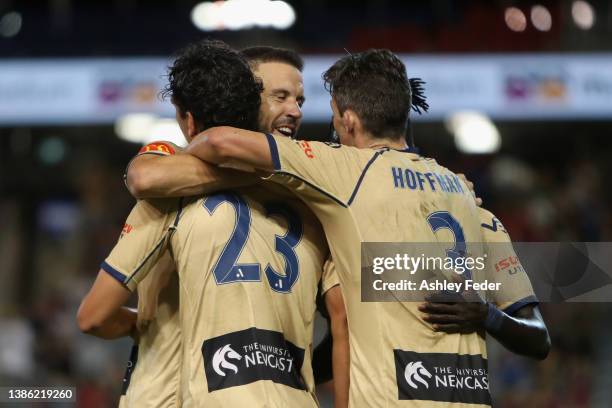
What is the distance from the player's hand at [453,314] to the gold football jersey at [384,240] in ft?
0.08

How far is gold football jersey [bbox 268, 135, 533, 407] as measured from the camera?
8.93ft

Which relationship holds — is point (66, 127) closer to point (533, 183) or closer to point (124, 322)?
point (533, 183)

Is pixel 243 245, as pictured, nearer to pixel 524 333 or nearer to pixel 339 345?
pixel 339 345

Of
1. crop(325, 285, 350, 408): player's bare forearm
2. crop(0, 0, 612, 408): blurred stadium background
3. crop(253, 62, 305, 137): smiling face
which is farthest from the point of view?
crop(0, 0, 612, 408): blurred stadium background

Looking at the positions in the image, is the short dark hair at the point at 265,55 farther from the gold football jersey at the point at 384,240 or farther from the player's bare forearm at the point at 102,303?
the player's bare forearm at the point at 102,303

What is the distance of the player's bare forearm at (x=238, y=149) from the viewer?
2.68 m

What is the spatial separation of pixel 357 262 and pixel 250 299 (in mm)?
349

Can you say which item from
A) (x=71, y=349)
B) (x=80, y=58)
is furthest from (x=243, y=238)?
(x=80, y=58)

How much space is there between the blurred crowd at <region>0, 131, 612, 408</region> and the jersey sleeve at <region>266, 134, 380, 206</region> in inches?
216

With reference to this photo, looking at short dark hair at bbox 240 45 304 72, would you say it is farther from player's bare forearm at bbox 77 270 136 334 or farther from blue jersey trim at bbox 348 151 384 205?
player's bare forearm at bbox 77 270 136 334

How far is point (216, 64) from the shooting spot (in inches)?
110

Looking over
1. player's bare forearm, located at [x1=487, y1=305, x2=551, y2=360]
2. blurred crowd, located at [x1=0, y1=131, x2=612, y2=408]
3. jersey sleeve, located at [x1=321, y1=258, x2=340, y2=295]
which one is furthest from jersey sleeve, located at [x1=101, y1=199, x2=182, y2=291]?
blurred crowd, located at [x1=0, y1=131, x2=612, y2=408]

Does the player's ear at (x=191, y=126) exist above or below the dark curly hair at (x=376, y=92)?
below

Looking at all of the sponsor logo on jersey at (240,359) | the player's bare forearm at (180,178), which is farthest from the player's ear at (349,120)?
the sponsor logo on jersey at (240,359)
